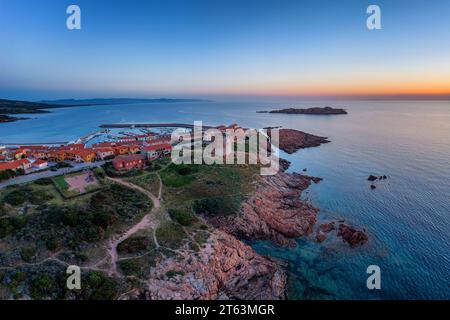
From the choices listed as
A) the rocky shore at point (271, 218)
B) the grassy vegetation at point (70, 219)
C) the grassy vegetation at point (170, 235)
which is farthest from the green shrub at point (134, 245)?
the rocky shore at point (271, 218)

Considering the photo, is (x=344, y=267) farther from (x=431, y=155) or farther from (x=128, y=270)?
(x=431, y=155)

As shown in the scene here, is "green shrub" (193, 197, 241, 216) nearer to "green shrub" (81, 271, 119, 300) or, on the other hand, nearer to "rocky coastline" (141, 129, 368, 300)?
"rocky coastline" (141, 129, 368, 300)

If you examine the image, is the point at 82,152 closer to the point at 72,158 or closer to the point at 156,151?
the point at 72,158

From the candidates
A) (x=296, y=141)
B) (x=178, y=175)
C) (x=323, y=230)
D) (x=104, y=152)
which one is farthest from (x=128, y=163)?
(x=296, y=141)

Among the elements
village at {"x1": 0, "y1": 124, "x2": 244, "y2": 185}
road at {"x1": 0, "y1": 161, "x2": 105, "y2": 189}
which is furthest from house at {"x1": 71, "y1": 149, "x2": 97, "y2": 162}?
road at {"x1": 0, "y1": 161, "x2": 105, "y2": 189}

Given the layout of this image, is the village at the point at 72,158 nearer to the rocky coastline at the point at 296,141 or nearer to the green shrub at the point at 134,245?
the green shrub at the point at 134,245
